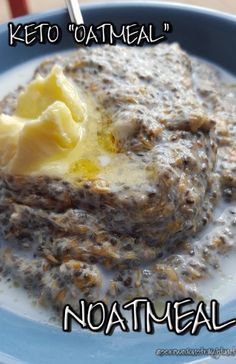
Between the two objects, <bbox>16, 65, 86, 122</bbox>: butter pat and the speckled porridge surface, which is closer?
the speckled porridge surface

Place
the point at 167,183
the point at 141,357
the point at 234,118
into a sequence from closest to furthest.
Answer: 1. the point at 141,357
2. the point at 167,183
3. the point at 234,118

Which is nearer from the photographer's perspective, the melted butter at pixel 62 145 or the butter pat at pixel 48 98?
the melted butter at pixel 62 145

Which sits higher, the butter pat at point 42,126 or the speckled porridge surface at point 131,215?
the butter pat at point 42,126

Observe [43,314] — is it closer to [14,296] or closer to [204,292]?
[14,296]

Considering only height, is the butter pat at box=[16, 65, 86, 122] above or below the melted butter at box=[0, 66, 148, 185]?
above

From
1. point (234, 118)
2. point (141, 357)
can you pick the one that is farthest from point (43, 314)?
point (234, 118)

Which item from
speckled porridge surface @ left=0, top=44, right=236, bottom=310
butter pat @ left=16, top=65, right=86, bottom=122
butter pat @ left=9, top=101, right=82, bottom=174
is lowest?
speckled porridge surface @ left=0, top=44, right=236, bottom=310

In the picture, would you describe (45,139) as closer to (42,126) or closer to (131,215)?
(42,126)
